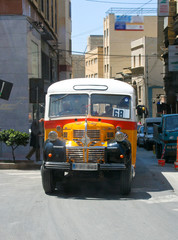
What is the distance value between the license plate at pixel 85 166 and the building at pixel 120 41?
71.0 metres

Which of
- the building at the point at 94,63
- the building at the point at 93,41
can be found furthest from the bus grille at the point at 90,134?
the building at the point at 93,41

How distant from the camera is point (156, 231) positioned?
6.58m

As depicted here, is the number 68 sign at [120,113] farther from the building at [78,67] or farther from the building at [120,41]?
the building at [78,67]

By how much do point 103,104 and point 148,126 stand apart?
65.0ft

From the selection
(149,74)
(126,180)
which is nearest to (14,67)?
(126,180)

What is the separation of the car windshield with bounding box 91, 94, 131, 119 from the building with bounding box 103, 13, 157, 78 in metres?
69.3

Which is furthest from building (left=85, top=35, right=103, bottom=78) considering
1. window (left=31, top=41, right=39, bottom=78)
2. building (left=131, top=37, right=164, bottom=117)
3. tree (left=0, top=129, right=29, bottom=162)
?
tree (left=0, top=129, right=29, bottom=162)

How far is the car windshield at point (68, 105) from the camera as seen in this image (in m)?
10.5

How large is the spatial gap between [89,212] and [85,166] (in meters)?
1.56

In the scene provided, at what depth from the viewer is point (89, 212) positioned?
7.91 meters

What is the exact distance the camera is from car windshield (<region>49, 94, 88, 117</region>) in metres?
10.5

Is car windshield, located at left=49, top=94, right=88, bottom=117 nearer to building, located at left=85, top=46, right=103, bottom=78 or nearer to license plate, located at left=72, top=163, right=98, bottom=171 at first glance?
license plate, located at left=72, top=163, right=98, bottom=171

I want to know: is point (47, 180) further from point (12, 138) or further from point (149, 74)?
point (149, 74)

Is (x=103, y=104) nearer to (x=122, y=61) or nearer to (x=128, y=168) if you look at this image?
(x=128, y=168)
